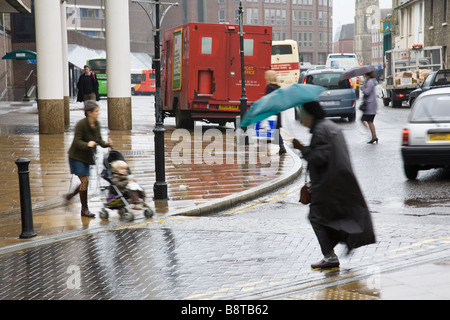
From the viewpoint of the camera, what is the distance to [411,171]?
40.1ft

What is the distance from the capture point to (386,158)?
1529 centimetres

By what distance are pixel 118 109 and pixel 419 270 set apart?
16661mm

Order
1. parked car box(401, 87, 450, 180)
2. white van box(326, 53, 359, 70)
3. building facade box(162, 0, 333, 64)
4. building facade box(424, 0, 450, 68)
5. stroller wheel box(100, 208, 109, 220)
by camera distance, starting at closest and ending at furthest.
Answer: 1. stroller wheel box(100, 208, 109, 220)
2. parked car box(401, 87, 450, 180)
3. building facade box(424, 0, 450, 68)
4. white van box(326, 53, 359, 70)
5. building facade box(162, 0, 333, 64)

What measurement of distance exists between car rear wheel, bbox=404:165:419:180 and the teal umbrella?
6.12 m

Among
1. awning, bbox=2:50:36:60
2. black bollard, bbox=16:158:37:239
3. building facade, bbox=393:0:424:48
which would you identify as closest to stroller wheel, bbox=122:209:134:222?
black bollard, bbox=16:158:37:239

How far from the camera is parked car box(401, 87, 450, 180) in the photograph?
38.2 feet

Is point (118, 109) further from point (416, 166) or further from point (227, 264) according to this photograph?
point (227, 264)

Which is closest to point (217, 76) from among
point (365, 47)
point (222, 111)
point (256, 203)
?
point (222, 111)

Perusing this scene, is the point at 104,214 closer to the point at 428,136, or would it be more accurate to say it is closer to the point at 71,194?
the point at 71,194

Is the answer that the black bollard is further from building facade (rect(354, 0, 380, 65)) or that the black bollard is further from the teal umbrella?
building facade (rect(354, 0, 380, 65))

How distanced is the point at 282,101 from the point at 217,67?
15.7 m

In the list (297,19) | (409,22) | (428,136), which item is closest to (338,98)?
(428,136)

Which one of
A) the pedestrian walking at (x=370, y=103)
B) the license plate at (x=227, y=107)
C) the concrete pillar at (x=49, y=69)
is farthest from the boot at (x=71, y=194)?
the license plate at (x=227, y=107)

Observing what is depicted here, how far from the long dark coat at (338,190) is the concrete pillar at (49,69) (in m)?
15.4
